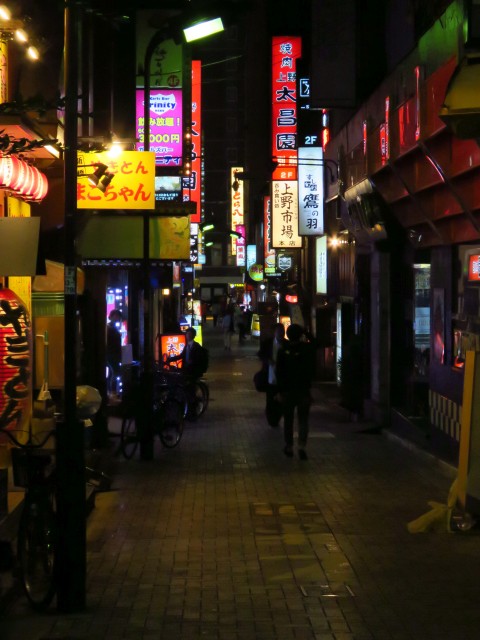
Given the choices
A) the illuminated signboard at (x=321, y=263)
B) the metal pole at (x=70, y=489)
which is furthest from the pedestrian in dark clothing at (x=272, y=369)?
the illuminated signboard at (x=321, y=263)

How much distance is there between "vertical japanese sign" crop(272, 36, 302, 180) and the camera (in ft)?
92.4

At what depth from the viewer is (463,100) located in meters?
8.87

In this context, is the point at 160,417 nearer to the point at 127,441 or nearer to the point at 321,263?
the point at 127,441

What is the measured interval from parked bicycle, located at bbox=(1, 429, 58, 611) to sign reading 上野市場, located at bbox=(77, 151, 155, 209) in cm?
675

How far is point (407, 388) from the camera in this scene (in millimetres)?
18359

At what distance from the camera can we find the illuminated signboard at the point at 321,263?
92.5 feet

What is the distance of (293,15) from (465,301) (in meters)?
20.2

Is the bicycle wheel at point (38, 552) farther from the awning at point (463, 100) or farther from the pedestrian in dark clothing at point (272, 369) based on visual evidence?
the pedestrian in dark clothing at point (272, 369)

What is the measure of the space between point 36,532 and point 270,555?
8.38 ft

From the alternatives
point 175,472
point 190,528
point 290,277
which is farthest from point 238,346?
point 190,528

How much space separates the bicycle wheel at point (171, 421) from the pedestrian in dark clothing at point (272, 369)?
5.32 feet

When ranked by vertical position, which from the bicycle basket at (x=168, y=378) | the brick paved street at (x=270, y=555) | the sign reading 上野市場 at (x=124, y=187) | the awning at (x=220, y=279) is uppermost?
the sign reading 上野市場 at (x=124, y=187)

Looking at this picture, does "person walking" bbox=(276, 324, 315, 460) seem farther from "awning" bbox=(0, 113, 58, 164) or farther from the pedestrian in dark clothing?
"awning" bbox=(0, 113, 58, 164)

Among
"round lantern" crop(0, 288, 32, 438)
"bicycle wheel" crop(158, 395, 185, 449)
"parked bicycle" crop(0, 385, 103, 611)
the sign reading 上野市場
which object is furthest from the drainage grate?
"bicycle wheel" crop(158, 395, 185, 449)
